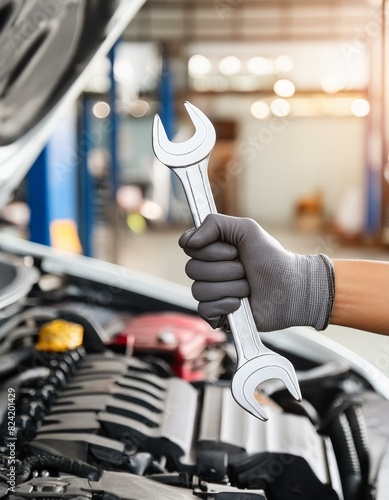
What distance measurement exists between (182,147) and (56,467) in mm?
461

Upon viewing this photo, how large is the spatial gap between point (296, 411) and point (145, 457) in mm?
438

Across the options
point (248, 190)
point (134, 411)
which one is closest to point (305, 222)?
point (248, 190)

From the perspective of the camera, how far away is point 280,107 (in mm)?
11133

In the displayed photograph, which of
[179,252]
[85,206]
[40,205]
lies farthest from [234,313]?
[179,252]

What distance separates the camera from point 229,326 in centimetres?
87

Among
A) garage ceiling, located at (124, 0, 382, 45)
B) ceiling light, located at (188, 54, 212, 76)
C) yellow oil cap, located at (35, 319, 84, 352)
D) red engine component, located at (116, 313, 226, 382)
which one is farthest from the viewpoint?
ceiling light, located at (188, 54, 212, 76)

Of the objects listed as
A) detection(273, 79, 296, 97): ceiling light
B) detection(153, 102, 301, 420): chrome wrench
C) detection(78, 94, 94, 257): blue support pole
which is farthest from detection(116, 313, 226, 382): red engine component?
detection(273, 79, 296, 97): ceiling light

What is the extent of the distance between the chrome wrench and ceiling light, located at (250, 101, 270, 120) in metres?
10.8

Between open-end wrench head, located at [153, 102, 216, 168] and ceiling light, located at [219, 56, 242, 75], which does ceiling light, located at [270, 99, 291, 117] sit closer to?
→ ceiling light, located at [219, 56, 242, 75]

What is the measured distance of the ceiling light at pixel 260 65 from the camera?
11.0 meters

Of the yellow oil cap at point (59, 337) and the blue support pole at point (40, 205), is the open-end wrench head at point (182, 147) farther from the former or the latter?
the blue support pole at point (40, 205)

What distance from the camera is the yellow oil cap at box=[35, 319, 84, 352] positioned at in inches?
55.2

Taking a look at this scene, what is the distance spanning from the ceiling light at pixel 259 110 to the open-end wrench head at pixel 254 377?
1079 cm

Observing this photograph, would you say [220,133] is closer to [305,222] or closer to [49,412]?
[305,222]
